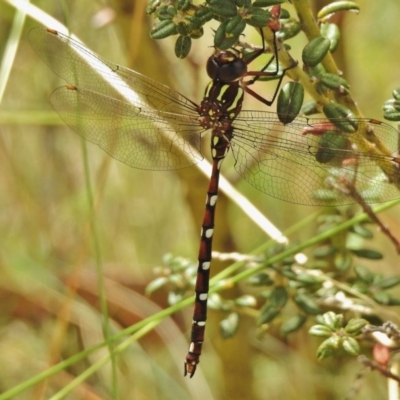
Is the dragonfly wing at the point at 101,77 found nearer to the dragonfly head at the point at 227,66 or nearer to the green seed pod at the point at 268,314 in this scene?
the dragonfly head at the point at 227,66

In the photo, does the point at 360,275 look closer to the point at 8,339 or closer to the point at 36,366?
the point at 36,366

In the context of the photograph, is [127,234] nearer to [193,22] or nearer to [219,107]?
[219,107]

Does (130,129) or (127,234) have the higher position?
(130,129)

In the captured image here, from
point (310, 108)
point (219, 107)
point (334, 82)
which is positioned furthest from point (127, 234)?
point (334, 82)

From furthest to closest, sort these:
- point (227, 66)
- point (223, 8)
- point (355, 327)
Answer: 1. point (227, 66)
2. point (355, 327)
3. point (223, 8)

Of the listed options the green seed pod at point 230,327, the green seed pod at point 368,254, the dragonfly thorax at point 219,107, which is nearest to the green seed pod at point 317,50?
the dragonfly thorax at point 219,107

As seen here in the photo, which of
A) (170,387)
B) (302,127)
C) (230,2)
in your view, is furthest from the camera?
(170,387)

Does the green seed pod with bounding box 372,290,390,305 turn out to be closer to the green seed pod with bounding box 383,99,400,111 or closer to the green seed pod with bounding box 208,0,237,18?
the green seed pod with bounding box 383,99,400,111

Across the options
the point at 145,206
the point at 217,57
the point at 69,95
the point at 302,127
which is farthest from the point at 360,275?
the point at 145,206
